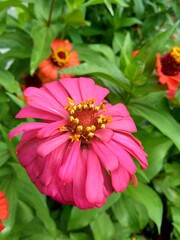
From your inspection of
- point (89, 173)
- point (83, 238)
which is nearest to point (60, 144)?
point (89, 173)

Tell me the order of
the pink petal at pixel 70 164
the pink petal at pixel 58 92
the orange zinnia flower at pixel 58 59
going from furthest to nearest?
1. the orange zinnia flower at pixel 58 59
2. the pink petal at pixel 58 92
3. the pink petal at pixel 70 164

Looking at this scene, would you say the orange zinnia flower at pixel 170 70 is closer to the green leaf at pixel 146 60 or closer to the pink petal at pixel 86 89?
the green leaf at pixel 146 60

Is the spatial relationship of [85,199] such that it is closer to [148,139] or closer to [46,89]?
[46,89]

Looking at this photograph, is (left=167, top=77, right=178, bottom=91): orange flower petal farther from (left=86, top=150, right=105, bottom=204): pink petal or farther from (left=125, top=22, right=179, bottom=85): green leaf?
(left=86, top=150, right=105, bottom=204): pink petal

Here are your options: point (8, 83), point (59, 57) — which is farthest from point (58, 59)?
point (8, 83)

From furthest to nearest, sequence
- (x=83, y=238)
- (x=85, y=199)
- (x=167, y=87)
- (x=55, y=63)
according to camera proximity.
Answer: (x=55, y=63), (x=83, y=238), (x=167, y=87), (x=85, y=199)

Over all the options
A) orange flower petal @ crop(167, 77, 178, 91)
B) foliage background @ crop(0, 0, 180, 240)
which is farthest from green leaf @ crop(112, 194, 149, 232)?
orange flower petal @ crop(167, 77, 178, 91)

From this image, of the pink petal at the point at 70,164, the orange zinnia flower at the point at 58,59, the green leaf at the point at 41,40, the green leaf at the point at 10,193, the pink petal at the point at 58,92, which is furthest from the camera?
the orange zinnia flower at the point at 58,59

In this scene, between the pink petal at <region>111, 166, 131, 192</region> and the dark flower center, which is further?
the dark flower center

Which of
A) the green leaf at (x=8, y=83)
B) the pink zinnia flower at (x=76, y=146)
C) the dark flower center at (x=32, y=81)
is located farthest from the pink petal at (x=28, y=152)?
the dark flower center at (x=32, y=81)
